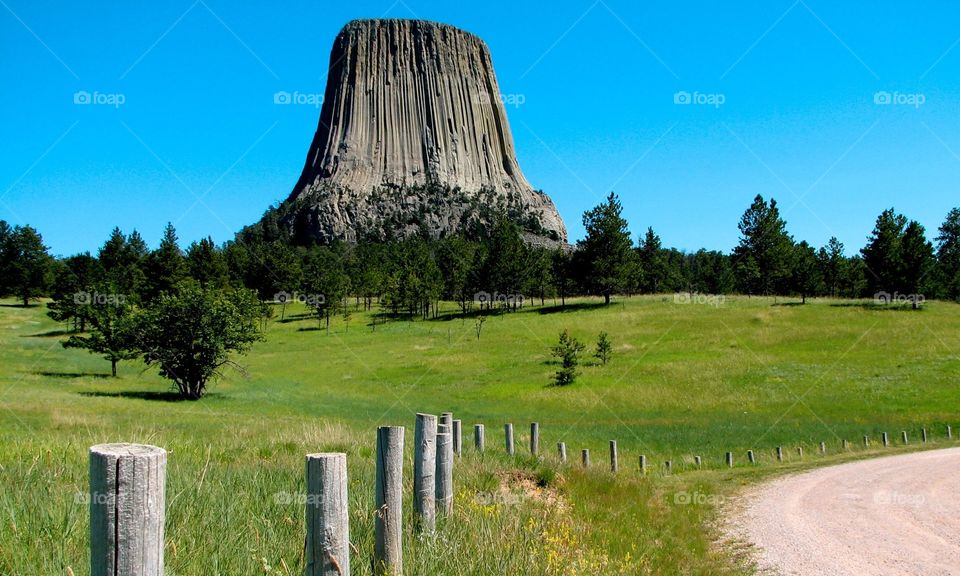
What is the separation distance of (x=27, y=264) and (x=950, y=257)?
129 metres

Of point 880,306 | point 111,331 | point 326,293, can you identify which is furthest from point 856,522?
point 326,293

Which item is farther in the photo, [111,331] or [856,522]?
[111,331]

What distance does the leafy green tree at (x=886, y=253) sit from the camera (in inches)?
2795

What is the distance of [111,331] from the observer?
4344cm

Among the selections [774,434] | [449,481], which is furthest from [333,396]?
[449,481]

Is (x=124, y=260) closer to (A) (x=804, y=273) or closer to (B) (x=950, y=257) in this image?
(A) (x=804, y=273)

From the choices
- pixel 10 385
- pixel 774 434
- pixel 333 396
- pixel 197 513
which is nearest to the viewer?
pixel 197 513

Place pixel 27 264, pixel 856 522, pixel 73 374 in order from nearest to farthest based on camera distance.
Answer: pixel 856 522
pixel 73 374
pixel 27 264

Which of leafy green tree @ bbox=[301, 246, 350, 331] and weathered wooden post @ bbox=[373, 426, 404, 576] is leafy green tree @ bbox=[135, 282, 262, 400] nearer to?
leafy green tree @ bbox=[301, 246, 350, 331]

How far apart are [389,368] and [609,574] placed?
155ft

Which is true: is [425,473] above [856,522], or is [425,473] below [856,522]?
above

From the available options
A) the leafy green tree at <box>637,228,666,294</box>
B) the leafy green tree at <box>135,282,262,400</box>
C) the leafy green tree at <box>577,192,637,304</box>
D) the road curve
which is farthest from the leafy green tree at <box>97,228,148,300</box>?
the road curve

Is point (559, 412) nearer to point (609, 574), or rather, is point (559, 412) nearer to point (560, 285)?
point (609, 574)

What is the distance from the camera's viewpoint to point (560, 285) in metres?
88.4
